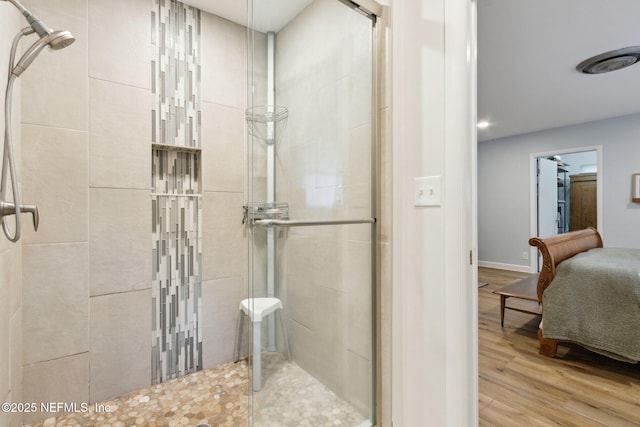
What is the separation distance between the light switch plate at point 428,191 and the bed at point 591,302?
1846mm

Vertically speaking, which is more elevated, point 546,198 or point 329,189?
point 546,198

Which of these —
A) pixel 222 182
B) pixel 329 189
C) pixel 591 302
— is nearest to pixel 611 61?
pixel 591 302

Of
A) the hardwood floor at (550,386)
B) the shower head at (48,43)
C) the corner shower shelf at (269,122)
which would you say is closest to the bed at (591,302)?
the hardwood floor at (550,386)

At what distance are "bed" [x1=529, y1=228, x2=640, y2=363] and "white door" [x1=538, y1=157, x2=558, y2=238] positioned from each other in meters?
2.92

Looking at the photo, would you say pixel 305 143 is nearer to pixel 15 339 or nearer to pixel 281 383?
pixel 281 383

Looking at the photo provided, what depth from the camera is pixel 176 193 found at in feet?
6.81

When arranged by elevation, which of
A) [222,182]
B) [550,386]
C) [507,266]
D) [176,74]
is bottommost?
[550,386]

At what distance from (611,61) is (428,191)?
2.95 metres

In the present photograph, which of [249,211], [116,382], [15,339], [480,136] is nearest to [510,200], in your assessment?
[480,136]

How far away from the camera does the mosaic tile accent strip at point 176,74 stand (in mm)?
1966

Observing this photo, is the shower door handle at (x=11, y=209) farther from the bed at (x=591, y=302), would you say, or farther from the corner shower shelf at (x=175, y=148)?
the bed at (x=591, y=302)

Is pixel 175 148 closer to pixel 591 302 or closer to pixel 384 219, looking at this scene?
pixel 384 219

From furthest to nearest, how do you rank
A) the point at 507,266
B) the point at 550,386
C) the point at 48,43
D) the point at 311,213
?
the point at 507,266 → the point at 550,386 → the point at 311,213 → the point at 48,43

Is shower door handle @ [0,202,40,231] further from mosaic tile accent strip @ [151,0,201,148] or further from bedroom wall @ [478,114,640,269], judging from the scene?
bedroom wall @ [478,114,640,269]
